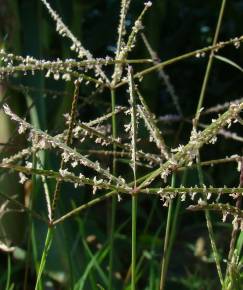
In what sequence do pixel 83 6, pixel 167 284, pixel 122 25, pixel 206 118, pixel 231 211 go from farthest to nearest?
pixel 206 118 < pixel 83 6 < pixel 167 284 < pixel 122 25 < pixel 231 211

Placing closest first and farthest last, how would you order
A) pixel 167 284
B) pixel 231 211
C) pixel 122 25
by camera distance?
pixel 231 211, pixel 122 25, pixel 167 284

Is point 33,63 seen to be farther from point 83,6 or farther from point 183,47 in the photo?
point 183,47

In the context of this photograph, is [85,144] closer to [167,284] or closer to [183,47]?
[167,284]

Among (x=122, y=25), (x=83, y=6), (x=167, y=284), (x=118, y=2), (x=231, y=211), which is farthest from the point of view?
(x=118, y=2)

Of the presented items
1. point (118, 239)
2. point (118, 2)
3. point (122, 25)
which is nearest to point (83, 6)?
point (118, 2)

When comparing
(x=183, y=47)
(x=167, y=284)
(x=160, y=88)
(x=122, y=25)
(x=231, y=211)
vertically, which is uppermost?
(x=183, y=47)

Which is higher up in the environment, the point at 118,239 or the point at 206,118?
the point at 206,118

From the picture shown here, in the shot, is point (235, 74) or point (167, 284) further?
point (235, 74)

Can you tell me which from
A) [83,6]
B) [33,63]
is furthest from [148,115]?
[83,6]

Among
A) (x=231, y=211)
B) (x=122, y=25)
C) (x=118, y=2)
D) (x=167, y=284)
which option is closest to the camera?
(x=231, y=211)
